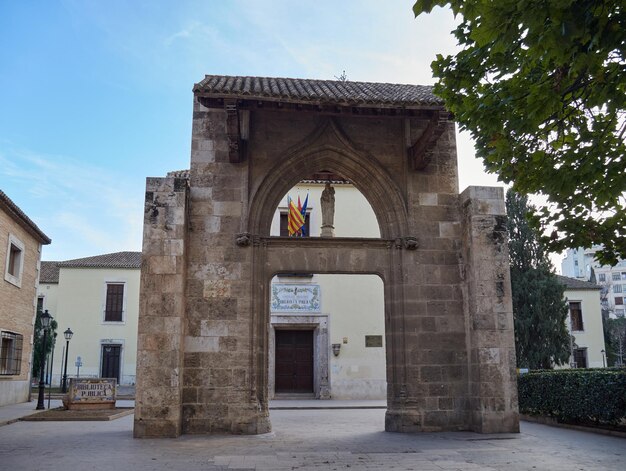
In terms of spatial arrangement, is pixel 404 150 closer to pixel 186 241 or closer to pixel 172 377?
pixel 186 241

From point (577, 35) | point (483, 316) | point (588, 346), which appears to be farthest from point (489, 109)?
point (588, 346)

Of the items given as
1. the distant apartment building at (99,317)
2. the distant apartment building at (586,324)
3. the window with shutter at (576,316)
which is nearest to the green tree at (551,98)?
the distant apartment building at (99,317)

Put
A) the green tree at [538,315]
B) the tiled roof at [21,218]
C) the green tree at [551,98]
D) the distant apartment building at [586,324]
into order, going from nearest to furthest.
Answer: the green tree at [551,98], the tiled roof at [21,218], the green tree at [538,315], the distant apartment building at [586,324]

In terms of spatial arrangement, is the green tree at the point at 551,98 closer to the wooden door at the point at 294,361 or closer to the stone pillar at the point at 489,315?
the stone pillar at the point at 489,315

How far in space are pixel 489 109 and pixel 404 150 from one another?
184 inches

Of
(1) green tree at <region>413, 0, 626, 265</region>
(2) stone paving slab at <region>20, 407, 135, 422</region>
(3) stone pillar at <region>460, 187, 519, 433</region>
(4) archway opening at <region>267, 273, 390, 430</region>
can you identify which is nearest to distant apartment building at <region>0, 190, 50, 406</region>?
(2) stone paving slab at <region>20, 407, 135, 422</region>

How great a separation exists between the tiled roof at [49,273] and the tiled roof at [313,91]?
25791 millimetres

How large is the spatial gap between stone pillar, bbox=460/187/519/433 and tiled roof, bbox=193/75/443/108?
1.96 meters

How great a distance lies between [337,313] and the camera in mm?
21250

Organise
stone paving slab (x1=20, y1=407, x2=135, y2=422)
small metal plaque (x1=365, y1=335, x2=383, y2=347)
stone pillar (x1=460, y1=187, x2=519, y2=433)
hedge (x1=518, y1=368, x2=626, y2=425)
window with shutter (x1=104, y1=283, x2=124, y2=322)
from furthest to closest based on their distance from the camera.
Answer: window with shutter (x1=104, y1=283, x2=124, y2=322) → small metal plaque (x1=365, y1=335, x2=383, y2=347) → stone paving slab (x1=20, y1=407, x2=135, y2=422) → stone pillar (x1=460, y1=187, x2=519, y2=433) → hedge (x1=518, y1=368, x2=626, y2=425)

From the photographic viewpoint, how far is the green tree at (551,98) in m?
4.28

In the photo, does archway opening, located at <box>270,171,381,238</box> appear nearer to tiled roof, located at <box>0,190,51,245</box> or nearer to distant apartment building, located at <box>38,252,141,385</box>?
tiled roof, located at <box>0,190,51,245</box>

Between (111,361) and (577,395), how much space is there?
78.9ft

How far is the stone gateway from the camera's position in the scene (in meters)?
9.16
